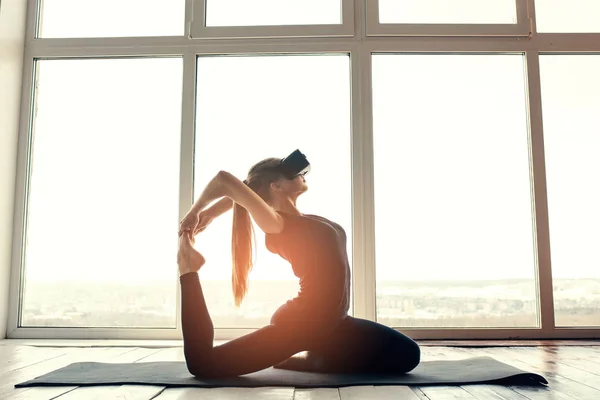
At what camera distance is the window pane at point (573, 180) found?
3219 mm

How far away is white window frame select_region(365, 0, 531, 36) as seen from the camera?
3.34 meters

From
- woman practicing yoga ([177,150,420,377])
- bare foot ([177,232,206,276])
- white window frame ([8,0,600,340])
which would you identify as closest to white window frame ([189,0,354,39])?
white window frame ([8,0,600,340])

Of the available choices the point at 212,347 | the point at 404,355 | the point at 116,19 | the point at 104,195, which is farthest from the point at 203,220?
the point at 116,19

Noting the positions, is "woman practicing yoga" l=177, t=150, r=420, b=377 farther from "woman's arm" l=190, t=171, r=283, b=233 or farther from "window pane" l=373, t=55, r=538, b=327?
"window pane" l=373, t=55, r=538, b=327

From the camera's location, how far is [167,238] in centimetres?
328

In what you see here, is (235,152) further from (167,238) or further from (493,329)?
(493,329)

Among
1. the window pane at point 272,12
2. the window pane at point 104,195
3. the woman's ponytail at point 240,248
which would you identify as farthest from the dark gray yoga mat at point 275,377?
the window pane at point 272,12

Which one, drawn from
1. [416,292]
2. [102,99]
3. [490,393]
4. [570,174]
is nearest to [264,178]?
[490,393]

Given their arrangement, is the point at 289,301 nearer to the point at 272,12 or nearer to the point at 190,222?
the point at 190,222

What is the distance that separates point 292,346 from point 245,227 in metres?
0.47

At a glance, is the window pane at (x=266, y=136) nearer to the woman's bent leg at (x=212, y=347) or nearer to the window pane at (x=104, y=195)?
the window pane at (x=104, y=195)

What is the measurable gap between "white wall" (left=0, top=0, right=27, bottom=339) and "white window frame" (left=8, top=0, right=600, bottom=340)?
0.04 metres

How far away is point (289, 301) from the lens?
6.81 feet

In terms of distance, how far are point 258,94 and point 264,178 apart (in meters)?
1.38
